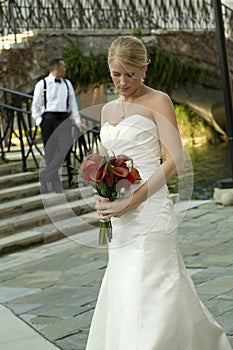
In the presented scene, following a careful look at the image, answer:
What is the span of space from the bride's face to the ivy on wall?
12.1 meters

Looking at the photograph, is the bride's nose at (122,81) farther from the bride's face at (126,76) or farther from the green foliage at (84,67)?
the green foliage at (84,67)

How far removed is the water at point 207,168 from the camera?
1351 cm

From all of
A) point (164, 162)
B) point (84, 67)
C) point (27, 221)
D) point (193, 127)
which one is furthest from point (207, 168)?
point (164, 162)

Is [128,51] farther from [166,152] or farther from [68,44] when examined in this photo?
[68,44]

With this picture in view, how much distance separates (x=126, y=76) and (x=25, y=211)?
6311 mm

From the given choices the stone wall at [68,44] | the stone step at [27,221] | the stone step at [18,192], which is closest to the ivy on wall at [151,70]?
the stone wall at [68,44]

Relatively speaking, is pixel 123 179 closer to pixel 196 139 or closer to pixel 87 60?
pixel 87 60

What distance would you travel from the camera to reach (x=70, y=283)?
268 inches

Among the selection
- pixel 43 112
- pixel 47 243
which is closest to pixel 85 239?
pixel 47 243

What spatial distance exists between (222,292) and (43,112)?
16.9 feet

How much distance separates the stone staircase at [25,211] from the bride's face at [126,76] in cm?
398

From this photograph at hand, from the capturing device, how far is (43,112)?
1054 centimetres

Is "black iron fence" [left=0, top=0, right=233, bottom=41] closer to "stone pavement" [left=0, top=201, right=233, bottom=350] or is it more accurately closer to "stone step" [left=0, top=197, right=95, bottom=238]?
"stone step" [left=0, top=197, right=95, bottom=238]

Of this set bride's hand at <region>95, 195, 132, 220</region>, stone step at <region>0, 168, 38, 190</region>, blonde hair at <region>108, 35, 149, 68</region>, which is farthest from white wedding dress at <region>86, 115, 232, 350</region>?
stone step at <region>0, 168, 38, 190</region>
